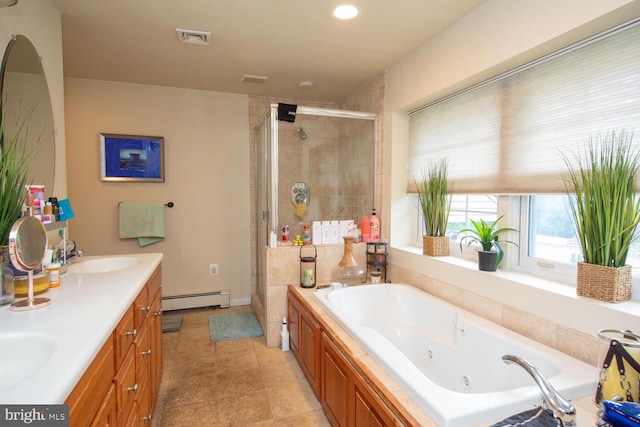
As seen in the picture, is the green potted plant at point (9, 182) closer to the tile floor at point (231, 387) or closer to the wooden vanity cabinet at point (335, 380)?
the tile floor at point (231, 387)

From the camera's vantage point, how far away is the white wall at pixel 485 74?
57.1 inches

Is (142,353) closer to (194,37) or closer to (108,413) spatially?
(108,413)

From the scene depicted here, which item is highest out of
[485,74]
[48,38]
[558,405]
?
[48,38]

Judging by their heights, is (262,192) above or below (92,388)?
above

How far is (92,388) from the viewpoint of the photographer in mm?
985

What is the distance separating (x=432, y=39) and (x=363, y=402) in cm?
236

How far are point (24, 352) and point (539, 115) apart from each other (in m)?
2.44

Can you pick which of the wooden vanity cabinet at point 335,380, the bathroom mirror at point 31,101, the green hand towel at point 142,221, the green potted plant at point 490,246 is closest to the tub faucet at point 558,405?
the wooden vanity cabinet at point 335,380

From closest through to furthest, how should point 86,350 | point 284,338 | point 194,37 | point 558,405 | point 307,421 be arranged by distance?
point 86,350 → point 558,405 → point 307,421 → point 194,37 → point 284,338

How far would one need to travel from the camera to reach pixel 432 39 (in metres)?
2.39

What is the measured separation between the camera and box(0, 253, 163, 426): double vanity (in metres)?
0.82

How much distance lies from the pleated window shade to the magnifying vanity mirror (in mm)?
2343

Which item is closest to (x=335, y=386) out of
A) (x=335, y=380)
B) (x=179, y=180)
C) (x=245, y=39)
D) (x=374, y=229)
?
(x=335, y=380)

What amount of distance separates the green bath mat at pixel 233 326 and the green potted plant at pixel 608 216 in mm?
2567
